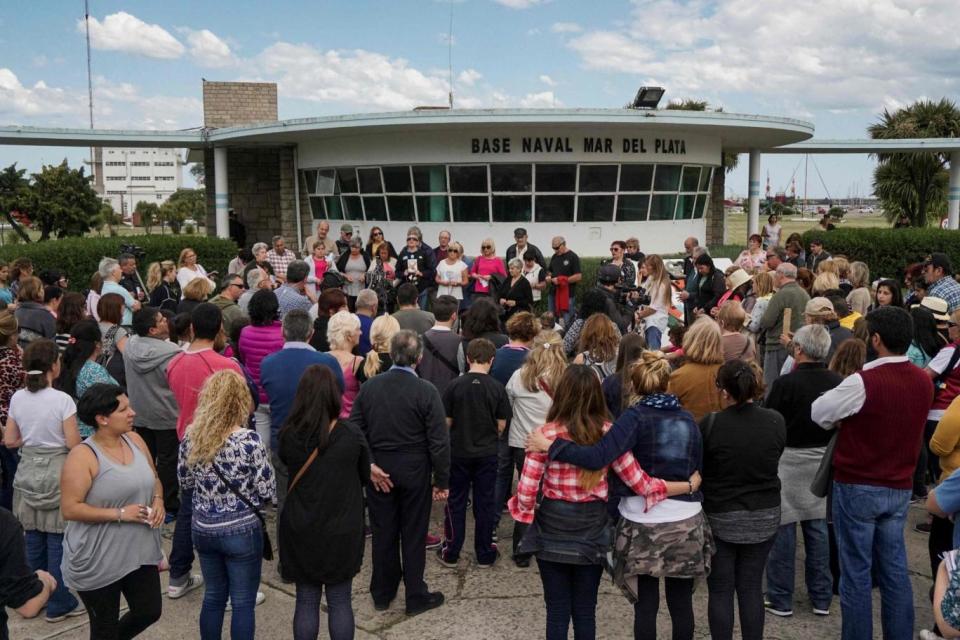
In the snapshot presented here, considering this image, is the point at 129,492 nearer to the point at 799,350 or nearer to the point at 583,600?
the point at 583,600

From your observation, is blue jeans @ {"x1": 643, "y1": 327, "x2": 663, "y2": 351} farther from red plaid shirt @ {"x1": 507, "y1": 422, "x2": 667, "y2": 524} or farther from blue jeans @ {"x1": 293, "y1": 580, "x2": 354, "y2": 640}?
blue jeans @ {"x1": 293, "y1": 580, "x2": 354, "y2": 640}

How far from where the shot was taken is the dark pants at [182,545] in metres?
5.38

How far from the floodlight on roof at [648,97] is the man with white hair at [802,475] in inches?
514

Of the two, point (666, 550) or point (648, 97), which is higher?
point (648, 97)

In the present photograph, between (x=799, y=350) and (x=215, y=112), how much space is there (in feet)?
79.9

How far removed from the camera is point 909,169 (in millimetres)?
28594

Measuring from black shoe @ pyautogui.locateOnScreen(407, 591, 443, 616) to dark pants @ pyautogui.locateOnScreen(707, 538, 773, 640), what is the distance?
1.81 meters

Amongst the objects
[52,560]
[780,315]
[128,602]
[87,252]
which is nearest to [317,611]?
[128,602]

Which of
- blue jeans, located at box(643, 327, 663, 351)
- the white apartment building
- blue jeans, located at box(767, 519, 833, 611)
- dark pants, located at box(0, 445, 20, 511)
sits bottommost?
blue jeans, located at box(767, 519, 833, 611)

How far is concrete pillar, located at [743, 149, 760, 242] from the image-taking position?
2244 centimetres

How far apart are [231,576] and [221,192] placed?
1805 cm

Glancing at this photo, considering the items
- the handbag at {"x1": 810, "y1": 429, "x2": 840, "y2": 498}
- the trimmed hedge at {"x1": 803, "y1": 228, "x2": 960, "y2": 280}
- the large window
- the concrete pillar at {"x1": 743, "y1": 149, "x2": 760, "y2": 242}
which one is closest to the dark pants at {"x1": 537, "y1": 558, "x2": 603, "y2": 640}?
the handbag at {"x1": 810, "y1": 429, "x2": 840, "y2": 498}

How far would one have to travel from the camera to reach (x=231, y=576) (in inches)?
168

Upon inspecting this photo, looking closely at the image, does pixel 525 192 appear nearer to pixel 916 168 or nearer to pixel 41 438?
pixel 41 438
